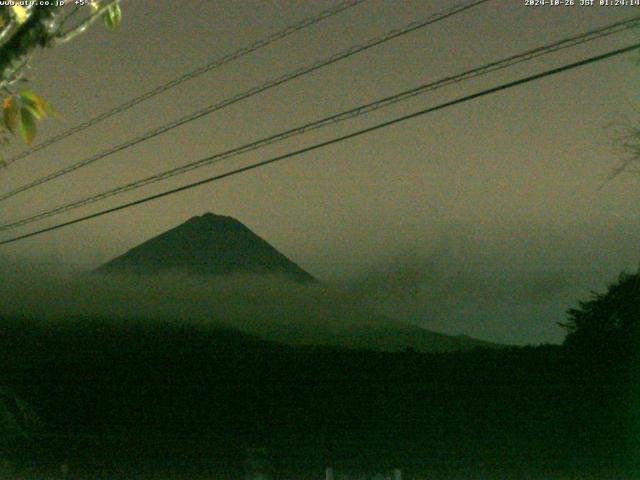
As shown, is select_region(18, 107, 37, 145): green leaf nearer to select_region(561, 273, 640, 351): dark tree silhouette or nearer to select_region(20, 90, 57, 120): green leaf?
select_region(20, 90, 57, 120): green leaf

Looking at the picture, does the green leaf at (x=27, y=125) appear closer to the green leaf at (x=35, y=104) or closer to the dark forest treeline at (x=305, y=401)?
the green leaf at (x=35, y=104)

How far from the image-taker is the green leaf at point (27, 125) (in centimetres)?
282

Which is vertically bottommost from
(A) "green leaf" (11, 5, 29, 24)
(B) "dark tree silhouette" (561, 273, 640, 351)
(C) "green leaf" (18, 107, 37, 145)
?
(C) "green leaf" (18, 107, 37, 145)

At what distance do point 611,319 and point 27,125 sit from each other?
47.3ft

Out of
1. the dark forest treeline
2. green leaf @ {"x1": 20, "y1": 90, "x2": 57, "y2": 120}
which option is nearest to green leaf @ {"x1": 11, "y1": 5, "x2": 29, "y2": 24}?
green leaf @ {"x1": 20, "y1": 90, "x2": 57, "y2": 120}

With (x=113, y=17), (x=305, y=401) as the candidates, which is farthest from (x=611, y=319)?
(x=113, y=17)

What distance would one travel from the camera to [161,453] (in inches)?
677

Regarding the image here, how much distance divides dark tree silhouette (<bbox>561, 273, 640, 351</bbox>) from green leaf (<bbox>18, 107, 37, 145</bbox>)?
43.3ft

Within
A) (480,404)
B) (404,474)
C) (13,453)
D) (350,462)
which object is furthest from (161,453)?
(480,404)

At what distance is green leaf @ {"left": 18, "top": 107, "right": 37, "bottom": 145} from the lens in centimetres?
282

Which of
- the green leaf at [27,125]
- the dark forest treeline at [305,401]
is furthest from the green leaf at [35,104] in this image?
the dark forest treeline at [305,401]

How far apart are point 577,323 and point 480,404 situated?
2489mm

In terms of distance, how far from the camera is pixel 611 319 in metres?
15.6

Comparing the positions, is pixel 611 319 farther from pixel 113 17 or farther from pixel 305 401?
pixel 113 17
